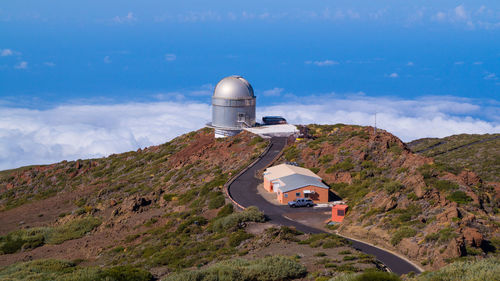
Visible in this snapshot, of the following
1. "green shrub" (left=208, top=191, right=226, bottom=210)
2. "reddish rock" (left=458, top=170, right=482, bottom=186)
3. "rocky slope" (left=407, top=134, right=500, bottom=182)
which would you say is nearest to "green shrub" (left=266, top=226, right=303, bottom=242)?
"green shrub" (left=208, top=191, right=226, bottom=210)

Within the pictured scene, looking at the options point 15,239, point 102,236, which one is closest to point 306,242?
point 102,236

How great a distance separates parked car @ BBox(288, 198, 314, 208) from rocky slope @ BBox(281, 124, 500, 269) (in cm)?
279

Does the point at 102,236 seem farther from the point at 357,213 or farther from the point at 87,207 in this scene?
the point at 357,213

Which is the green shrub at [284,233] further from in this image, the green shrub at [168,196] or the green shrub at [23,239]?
the green shrub at [23,239]

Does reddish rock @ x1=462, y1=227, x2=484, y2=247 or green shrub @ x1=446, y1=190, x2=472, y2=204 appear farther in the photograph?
green shrub @ x1=446, y1=190, x2=472, y2=204

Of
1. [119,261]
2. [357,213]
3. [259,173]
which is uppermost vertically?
[259,173]

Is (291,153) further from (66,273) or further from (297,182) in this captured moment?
(66,273)

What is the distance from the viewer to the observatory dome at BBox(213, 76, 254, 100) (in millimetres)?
55469

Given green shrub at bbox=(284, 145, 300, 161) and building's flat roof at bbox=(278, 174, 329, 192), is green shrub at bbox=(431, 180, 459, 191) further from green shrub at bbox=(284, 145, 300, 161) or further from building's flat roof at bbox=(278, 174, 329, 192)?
green shrub at bbox=(284, 145, 300, 161)

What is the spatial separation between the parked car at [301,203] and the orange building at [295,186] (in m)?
0.55

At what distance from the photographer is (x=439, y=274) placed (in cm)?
1742

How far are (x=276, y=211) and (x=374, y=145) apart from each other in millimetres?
13154

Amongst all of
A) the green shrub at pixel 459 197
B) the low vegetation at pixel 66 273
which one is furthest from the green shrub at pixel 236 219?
the green shrub at pixel 459 197

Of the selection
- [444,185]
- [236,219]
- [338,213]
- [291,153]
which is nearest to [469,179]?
[444,185]
